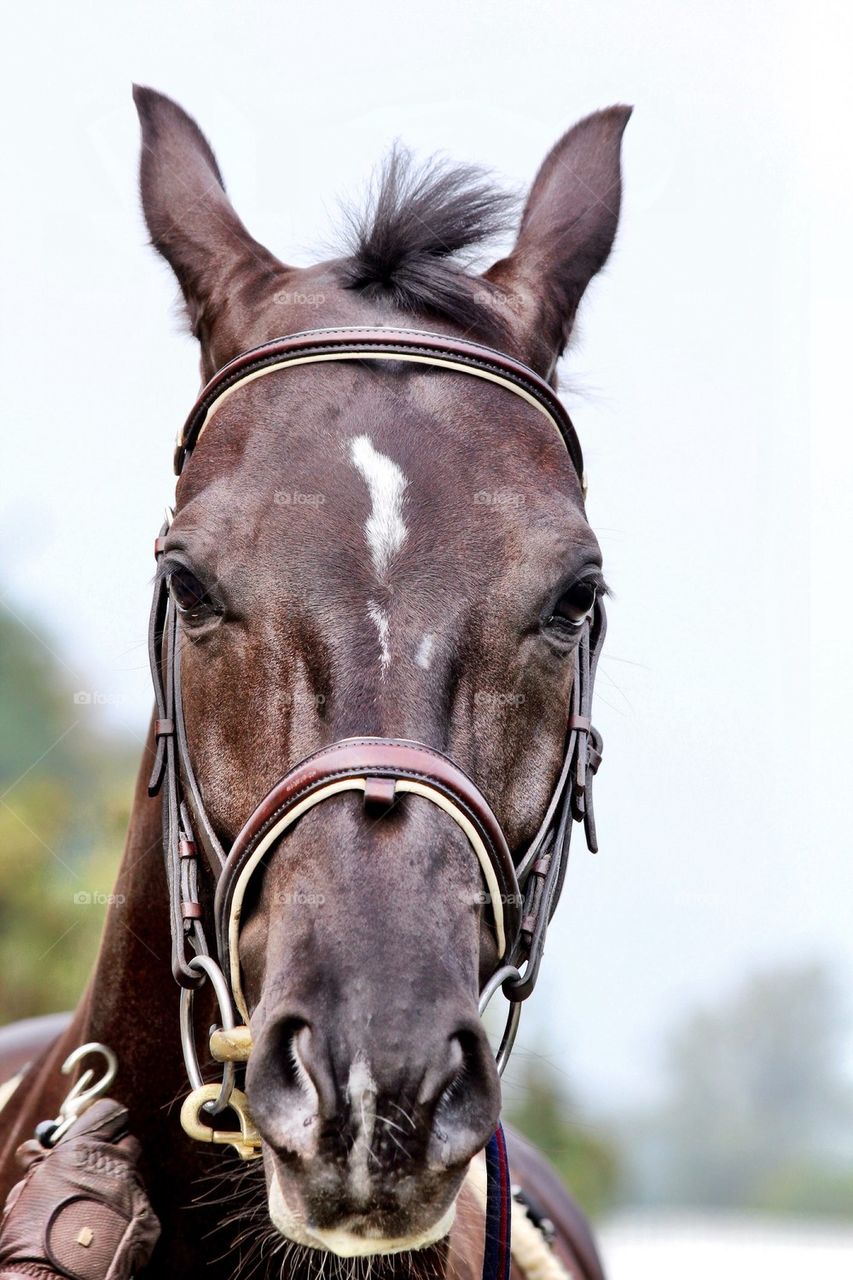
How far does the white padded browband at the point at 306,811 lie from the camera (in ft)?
8.24

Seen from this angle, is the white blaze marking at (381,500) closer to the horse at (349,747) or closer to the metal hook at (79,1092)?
the horse at (349,747)

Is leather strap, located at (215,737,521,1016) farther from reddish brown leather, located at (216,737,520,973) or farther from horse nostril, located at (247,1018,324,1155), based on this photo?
horse nostril, located at (247,1018,324,1155)

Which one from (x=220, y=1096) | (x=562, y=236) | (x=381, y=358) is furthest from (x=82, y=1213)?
(x=562, y=236)

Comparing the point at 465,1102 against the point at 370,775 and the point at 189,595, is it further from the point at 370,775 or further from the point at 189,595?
the point at 189,595

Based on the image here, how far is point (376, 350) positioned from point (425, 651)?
856 millimetres

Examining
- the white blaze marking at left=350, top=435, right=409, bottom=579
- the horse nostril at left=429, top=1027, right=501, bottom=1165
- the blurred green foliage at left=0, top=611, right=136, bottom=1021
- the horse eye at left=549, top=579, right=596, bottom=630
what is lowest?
the blurred green foliage at left=0, top=611, right=136, bottom=1021

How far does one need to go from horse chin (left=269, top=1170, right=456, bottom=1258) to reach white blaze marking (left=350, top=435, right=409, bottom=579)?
123 cm

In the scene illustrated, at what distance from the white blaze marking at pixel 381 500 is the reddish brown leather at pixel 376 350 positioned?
0.33m

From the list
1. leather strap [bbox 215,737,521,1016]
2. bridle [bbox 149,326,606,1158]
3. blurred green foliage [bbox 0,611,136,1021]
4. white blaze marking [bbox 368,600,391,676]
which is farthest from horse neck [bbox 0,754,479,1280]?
blurred green foliage [bbox 0,611,136,1021]

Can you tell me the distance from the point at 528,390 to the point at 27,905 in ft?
45.2

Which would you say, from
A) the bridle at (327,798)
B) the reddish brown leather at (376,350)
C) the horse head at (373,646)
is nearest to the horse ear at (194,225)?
the horse head at (373,646)

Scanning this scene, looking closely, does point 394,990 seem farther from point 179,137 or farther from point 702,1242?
point 702,1242

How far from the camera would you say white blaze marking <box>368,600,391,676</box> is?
265 centimetres

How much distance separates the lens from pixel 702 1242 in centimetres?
1287
